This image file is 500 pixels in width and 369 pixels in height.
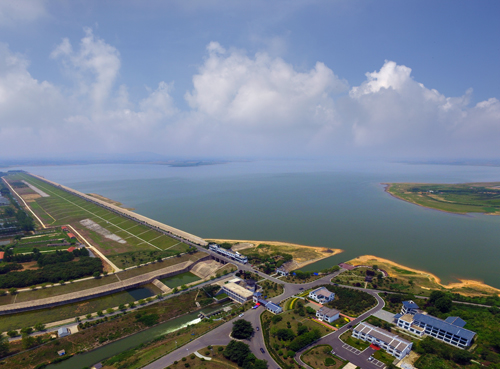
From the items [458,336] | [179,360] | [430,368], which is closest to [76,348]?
[179,360]

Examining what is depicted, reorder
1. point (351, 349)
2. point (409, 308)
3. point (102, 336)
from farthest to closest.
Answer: point (409, 308) → point (102, 336) → point (351, 349)

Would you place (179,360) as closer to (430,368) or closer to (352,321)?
(352,321)

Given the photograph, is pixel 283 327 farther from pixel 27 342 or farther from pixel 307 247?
pixel 307 247

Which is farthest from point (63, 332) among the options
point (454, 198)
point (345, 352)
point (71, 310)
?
point (454, 198)

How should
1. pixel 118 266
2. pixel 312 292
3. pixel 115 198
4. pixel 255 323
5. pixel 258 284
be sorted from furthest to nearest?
1. pixel 115 198
2. pixel 118 266
3. pixel 258 284
4. pixel 312 292
5. pixel 255 323

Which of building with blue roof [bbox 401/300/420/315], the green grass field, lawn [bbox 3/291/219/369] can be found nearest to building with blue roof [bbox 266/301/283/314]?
lawn [bbox 3/291/219/369]

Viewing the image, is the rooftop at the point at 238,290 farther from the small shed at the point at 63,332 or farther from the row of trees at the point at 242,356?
the small shed at the point at 63,332
